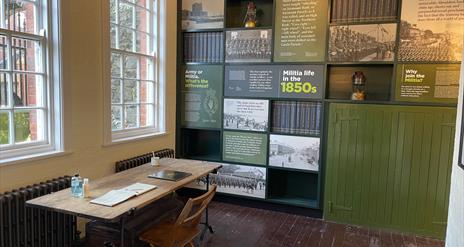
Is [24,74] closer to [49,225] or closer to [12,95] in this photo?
[12,95]

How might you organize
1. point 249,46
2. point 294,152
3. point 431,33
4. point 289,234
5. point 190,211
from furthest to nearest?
point 249,46
point 294,152
point 289,234
point 431,33
point 190,211

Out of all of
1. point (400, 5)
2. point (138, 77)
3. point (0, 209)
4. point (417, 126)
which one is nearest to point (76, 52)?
point (138, 77)

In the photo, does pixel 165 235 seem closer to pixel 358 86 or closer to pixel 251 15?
pixel 358 86

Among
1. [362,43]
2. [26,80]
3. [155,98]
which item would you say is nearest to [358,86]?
[362,43]

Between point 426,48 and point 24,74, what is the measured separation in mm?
3548

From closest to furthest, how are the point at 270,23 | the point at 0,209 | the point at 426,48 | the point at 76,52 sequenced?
the point at 0,209
the point at 76,52
the point at 426,48
the point at 270,23

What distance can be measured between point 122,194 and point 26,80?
1.21m

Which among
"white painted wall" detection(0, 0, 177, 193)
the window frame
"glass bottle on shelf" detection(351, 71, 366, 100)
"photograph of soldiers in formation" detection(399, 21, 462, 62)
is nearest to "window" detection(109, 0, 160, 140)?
the window frame

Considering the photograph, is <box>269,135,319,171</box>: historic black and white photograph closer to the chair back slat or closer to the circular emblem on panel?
the circular emblem on panel

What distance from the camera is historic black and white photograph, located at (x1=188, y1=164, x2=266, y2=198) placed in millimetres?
3990

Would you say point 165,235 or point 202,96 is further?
point 202,96

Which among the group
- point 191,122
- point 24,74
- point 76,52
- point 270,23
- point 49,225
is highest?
point 270,23

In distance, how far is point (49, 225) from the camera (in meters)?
2.49

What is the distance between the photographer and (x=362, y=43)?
346cm
